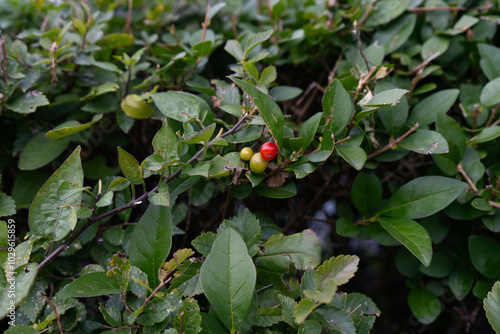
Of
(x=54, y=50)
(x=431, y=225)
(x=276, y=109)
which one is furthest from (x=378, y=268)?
(x=54, y=50)

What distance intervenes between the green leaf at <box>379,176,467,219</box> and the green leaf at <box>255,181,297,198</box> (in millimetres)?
280

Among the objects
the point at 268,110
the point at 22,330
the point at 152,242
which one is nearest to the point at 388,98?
the point at 268,110

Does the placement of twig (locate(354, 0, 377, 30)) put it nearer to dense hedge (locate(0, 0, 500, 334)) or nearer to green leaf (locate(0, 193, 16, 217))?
dense hedge (locate(0, 0, 500, 334))

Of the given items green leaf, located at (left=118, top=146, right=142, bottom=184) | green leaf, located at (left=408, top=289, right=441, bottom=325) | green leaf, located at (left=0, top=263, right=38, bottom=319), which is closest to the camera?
green leaf, located at (left=0, top=263, right=38, bottom=319)

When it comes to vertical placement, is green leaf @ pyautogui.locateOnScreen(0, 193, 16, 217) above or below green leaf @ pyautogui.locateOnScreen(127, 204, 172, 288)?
above

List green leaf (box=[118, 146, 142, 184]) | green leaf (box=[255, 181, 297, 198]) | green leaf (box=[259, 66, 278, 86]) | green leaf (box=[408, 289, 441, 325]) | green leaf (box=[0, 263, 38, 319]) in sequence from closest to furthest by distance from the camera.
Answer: green leaf (box=[0, 263, 38, 319]) < green leaf (box=[118, 146, 142, 184]) < green leaf (box=[255, 181, 297, 198]) < green leaf (box=[259, 66, 278, 86]) < green leaf (box=[408, 289, 441, 325])

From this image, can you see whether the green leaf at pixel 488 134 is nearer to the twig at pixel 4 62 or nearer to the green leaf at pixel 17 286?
the green leaf at pixel 17 286

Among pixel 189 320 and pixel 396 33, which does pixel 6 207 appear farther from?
pixel 396 33

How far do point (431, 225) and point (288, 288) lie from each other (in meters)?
0.51

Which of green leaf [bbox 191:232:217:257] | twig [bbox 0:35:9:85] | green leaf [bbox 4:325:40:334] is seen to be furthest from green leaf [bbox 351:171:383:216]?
twig [bbox 0:35:9:85]

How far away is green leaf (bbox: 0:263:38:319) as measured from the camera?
0.66 metres

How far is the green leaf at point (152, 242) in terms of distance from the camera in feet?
2.60

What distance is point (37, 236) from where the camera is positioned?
80 centimetres

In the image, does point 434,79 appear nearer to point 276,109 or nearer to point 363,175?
point 363,175
